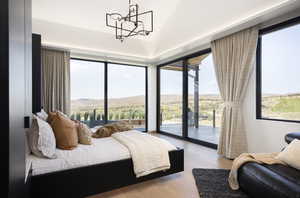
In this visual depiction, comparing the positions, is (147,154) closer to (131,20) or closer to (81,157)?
(81,157)

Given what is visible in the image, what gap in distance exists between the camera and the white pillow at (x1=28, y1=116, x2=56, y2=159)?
1730 mm

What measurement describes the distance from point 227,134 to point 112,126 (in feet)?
7.56

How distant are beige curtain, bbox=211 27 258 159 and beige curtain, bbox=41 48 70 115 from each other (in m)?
3.82

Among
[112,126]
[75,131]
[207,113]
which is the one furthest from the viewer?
[207,113]

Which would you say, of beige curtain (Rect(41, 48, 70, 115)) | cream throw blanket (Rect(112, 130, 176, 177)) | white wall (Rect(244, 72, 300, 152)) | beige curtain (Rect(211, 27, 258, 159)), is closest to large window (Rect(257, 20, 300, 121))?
white wall (Rect(244, 72, 300, 152))

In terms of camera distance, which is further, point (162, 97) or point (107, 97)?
point (162, 97)

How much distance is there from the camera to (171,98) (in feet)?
17.7

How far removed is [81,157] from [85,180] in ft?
0.85

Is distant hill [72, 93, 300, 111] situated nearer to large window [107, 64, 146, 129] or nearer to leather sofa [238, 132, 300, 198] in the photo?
large window [107, 64, 146, 129]

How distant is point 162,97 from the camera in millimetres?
5773

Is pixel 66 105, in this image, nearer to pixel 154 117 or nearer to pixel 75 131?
pixel 75 131

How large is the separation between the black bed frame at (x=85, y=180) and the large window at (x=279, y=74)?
7.69 ft

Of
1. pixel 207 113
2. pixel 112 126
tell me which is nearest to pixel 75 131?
pixel 112 126

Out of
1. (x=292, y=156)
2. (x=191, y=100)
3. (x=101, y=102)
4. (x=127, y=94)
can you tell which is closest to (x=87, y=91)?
(x=101, y=102)
